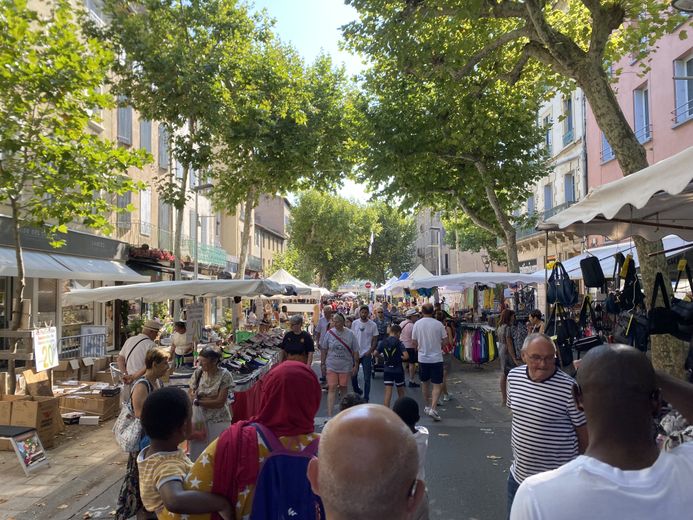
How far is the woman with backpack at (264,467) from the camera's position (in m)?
2.44

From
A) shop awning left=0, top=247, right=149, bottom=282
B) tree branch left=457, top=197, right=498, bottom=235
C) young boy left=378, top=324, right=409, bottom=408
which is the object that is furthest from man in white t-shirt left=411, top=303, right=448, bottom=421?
tree branch left=457, top=197, right=498, bottom=235

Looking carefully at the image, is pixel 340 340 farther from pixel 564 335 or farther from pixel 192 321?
pixel 192 321

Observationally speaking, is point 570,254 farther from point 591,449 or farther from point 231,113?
point 591,449

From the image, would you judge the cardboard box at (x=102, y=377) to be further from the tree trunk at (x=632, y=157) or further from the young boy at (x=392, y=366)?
the tree trunk at (x=632, y=157)

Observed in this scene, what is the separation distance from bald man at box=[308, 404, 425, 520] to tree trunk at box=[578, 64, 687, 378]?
5.56 m

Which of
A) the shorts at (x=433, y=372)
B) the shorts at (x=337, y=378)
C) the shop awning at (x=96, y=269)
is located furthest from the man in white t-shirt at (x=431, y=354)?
the shop awning at (x=96, y=269)

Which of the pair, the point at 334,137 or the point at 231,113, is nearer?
the point at 231,113

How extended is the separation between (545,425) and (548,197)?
27413 mm

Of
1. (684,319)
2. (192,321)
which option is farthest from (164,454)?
(192,321)

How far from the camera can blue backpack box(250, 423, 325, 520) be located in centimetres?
244

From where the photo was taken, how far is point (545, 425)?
3.58 meters

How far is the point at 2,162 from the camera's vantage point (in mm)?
8711

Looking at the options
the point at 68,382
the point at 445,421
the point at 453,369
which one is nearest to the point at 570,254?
the point at 453,369

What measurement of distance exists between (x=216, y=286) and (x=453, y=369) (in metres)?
8.25
